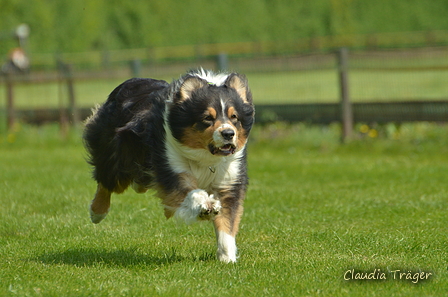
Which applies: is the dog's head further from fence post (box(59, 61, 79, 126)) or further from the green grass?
fence post (box(59, 61, 79, 126))

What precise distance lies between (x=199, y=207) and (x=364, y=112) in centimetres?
839

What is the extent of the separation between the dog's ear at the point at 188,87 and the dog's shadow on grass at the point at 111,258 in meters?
1.33

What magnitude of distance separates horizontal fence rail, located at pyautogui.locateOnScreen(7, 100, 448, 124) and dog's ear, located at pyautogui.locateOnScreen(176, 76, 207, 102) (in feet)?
24.3

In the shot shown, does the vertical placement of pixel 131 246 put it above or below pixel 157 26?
below

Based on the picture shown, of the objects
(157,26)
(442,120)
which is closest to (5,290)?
(442,120)

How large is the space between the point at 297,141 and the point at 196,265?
8.35 meters

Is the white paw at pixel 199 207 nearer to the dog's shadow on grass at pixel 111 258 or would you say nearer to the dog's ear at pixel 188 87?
the dog's shadow on grass at pixel 111 258

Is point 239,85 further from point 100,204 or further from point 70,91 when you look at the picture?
point 70,91

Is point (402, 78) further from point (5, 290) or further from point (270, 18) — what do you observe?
point (270, 18)

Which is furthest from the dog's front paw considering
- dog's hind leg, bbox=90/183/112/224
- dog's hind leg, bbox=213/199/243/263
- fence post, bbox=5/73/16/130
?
fence post, bbox=5/73/16/130

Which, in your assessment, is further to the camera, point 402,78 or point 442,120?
point 402,78

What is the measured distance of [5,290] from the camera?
4512mm

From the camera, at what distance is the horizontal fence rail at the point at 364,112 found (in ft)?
39.4

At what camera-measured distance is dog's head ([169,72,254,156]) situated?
5.28m
